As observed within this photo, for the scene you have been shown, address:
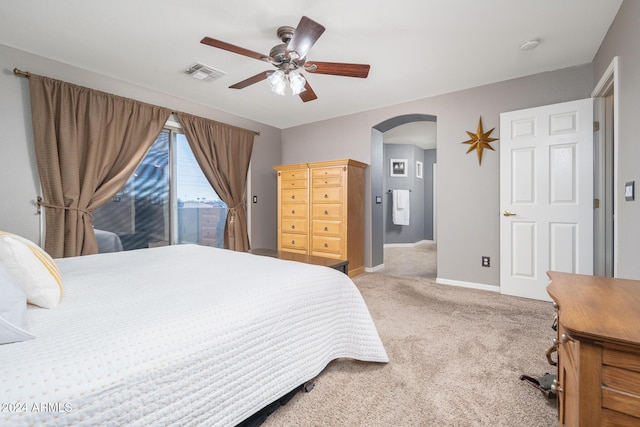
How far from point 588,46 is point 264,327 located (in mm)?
3589

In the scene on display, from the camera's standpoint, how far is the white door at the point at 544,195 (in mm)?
2703

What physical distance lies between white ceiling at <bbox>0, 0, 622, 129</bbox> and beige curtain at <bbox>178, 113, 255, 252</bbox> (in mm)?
623

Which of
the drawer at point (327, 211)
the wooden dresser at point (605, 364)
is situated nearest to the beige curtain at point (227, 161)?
the drawer at point (327, 211)

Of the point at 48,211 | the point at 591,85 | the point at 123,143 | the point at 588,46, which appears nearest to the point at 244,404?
the point at 48,211

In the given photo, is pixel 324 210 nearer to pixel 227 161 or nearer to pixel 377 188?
pixel 377 188

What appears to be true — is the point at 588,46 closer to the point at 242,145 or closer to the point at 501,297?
the point at 501,297

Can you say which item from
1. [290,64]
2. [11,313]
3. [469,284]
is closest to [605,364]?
[11,313]

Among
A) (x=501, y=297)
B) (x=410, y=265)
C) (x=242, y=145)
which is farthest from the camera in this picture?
(x=410, y=265)

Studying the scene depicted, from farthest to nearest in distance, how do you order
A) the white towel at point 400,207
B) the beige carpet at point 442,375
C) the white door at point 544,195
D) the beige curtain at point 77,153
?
the white towel at point 400,207
the white door at point 544,195
the beige curtain at point 77,153
the beige carpet at point 442,375

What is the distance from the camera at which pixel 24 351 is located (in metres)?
0.69

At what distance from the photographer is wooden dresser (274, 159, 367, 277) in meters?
3.79

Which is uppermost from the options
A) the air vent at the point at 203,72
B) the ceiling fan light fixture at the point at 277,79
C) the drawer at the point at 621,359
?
the air vent at the point at 203,72

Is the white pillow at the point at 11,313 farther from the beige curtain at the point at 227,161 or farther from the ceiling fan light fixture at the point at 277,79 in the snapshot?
the beige curtain at the point at 227,161

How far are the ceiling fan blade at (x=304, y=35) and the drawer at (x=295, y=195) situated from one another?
7.54ft
